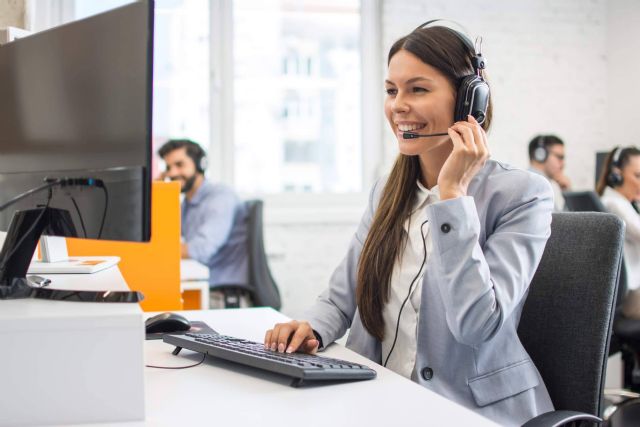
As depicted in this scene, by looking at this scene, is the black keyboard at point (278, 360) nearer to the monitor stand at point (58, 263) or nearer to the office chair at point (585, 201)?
the monitor stand at point (58, 263)

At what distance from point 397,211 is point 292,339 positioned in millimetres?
371

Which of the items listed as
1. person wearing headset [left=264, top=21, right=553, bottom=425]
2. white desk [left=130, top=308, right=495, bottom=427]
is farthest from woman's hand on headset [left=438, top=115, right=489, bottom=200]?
white desk [left=130, top=308, right=495, bottom=427]

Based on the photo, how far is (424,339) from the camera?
4.24 ft

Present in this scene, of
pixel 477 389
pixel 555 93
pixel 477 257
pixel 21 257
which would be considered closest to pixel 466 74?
pixel 477 257

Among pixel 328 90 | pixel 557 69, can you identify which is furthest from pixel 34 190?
pixel 557 69

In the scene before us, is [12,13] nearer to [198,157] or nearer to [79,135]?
[79,135]

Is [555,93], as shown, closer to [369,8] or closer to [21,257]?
[369,8]

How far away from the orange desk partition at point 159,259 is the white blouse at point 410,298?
975 millimetres

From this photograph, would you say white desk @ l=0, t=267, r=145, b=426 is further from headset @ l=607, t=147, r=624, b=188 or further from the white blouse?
headset @ l=607, t=147, r=624, b=188

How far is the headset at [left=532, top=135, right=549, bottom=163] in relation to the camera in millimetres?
4695

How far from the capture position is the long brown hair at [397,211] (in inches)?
54.1

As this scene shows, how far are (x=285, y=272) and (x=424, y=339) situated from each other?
338 centimetres

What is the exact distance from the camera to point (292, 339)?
49.0 inches

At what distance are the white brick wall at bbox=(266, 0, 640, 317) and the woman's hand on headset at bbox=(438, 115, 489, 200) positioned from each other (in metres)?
3.46
